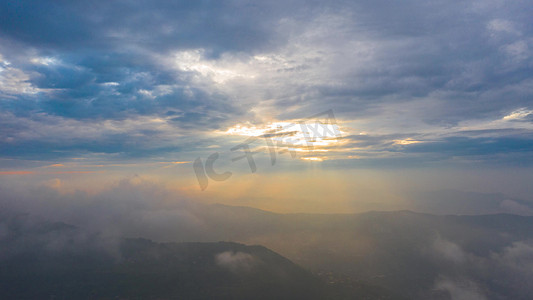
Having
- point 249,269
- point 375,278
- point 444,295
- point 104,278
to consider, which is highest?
point 104,278

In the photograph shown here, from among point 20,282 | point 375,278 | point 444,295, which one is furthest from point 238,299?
point 444,295

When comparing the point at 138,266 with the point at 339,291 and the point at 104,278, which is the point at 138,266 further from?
the point at 339,291

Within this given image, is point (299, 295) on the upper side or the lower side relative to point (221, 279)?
lower

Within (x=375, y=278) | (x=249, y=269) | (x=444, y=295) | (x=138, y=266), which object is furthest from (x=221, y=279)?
(x=444, y=295)

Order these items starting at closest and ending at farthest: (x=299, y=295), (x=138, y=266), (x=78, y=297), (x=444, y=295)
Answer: (x=78, y=297)
(x=299, y=295)
(x=444, y=295)
(x=138, y=266)

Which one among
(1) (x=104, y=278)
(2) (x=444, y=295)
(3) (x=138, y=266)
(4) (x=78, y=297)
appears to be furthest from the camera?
(3) (x=138, y=266)

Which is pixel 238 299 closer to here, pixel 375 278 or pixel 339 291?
pixel 339 291

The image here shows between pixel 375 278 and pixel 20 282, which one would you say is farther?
pixel 375 278

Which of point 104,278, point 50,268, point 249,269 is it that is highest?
point 50,268

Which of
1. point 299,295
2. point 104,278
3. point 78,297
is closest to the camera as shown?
point 78,297
